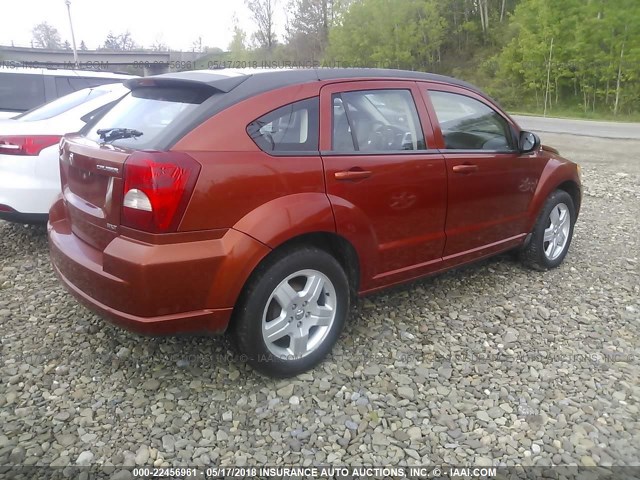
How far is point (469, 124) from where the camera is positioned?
375 centimetres

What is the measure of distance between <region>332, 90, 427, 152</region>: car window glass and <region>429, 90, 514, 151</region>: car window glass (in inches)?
10.1

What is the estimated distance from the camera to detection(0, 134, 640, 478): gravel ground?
239cm

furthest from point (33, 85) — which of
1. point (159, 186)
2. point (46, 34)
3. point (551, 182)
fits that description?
point (46, 34)

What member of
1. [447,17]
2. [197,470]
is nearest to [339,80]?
[197,470]

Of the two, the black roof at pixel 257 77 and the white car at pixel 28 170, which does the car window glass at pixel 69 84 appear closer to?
the white car at pixel 28 170

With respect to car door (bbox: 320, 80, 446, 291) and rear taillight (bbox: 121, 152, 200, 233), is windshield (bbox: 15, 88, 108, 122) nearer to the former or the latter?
rear taillight (bbox: 121, 152, 200, 233)

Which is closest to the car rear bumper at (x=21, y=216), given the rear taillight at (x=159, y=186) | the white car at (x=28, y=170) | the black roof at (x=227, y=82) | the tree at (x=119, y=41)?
the white car at (x=28, y=170)

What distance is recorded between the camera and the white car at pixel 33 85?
650cm

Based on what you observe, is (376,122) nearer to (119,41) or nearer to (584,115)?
(584,115)

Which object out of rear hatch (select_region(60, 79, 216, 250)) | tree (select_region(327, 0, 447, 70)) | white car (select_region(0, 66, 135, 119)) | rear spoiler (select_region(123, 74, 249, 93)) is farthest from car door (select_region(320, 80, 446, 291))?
tree (select_region(327, 0, 447, 70))

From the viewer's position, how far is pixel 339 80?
302 centimetres

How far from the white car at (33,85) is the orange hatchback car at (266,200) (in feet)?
13.6

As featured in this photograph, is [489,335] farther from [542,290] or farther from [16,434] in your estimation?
[16,434]

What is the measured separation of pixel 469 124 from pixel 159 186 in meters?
2.39
